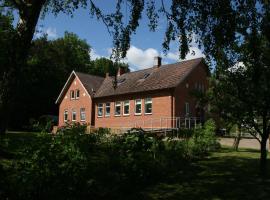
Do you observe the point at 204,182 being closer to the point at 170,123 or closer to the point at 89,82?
the point at 170,123

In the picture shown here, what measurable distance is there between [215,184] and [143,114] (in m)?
26.4

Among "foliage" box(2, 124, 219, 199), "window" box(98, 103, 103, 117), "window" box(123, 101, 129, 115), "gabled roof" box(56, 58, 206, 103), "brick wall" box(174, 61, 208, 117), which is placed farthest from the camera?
A: "window" box(98, 103, 103, 117)

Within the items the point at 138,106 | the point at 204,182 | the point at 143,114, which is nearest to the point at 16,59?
the point at 204,182

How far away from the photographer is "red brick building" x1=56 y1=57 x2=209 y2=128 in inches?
1379

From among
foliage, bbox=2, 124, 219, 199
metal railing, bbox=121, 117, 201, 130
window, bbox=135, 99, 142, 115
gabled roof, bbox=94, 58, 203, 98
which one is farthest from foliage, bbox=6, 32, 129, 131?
foliage, bbox=2, 124, 219, 199

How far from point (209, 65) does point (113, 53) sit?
9.85ft

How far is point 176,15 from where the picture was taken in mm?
12039

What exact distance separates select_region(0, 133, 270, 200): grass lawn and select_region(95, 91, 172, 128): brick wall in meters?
19.9

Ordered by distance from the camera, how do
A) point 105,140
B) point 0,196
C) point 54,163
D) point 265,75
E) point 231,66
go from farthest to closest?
1. point 105,140
2. point 231,66
3. point 265,75
4. point 54,163
5. point 0,196

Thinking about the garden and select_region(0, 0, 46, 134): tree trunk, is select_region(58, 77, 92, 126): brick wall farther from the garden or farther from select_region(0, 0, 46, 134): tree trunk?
select_region(0, 0, 46, 134): tree trunk

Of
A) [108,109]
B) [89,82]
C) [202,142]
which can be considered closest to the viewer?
[202,142]

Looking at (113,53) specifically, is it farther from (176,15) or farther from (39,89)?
(39,89)

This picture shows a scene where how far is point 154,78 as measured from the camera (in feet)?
127

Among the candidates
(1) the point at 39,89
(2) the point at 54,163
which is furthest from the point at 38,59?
(2) the point at 54,163
